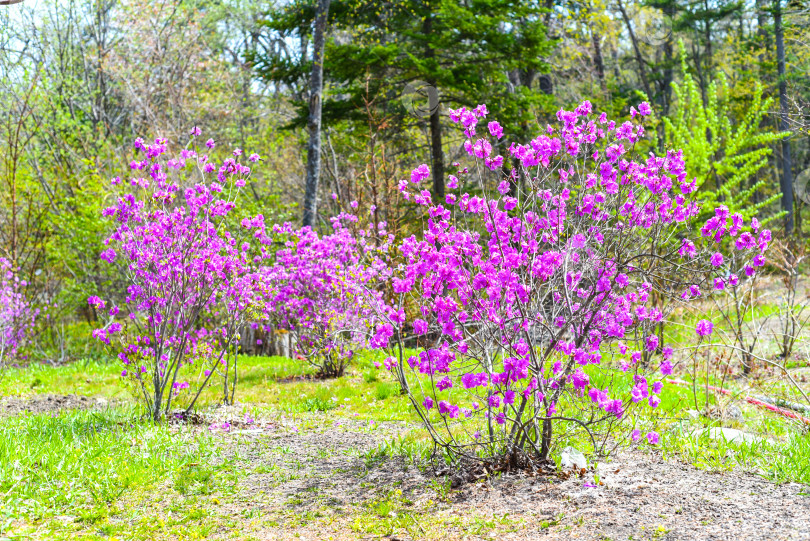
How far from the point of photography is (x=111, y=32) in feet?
57.0

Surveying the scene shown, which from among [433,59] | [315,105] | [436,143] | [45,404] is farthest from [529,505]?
[315,105]

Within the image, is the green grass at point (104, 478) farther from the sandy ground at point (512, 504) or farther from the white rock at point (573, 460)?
the white rock at point (573, 460)

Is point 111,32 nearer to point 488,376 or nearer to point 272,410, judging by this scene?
point 272,410

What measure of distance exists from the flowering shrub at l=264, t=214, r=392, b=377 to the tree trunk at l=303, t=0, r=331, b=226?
8.46 ft

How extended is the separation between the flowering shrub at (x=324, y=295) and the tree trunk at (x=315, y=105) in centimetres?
258

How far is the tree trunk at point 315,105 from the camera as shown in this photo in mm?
11391

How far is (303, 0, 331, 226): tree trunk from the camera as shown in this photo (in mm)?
11391

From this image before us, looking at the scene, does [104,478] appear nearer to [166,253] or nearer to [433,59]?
[166,253]

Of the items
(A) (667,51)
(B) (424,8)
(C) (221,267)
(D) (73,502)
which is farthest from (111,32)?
(A) (667,51)

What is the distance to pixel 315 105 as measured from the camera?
37.5 ft

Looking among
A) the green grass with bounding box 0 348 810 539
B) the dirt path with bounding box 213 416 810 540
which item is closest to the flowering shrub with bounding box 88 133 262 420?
the green grass with bounding box 0 348 810 539

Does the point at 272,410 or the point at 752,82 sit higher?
the point at 752,82

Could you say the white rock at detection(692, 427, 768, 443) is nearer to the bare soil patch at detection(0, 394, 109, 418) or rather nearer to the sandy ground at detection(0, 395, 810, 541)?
the sandy ground at detection(0, 395, 810, 541)

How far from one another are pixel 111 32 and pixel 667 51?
63.0 feet
